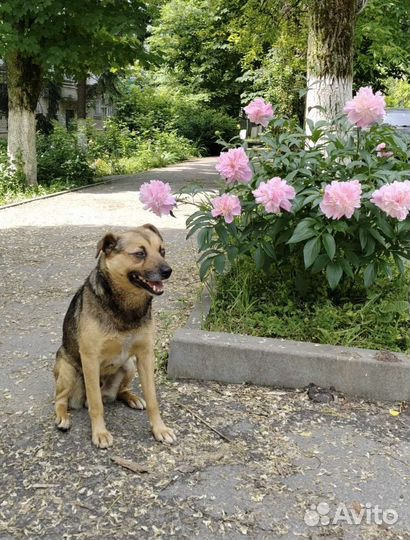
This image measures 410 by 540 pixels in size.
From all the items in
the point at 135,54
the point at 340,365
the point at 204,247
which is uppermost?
the point at 135,54

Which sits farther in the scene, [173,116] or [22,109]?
[173,116]

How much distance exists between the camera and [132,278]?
3.16m

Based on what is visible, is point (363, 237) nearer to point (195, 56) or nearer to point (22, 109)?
point (22, 109)

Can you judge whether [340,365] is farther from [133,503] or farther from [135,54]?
[135,54]

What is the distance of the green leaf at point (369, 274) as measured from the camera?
406 centimetres

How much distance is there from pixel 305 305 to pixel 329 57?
161 inches

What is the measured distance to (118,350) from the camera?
329cm

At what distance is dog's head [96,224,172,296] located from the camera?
3115mm

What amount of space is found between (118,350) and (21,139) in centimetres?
1205

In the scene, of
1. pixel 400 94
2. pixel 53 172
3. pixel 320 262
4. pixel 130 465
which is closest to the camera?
pixel 130 465

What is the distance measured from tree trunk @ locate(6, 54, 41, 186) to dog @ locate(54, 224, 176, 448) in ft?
38.2

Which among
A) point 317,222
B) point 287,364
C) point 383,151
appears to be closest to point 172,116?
point 383,151

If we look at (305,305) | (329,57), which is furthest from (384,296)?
(329,57)

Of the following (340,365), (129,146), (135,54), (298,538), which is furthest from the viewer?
(129,146)
